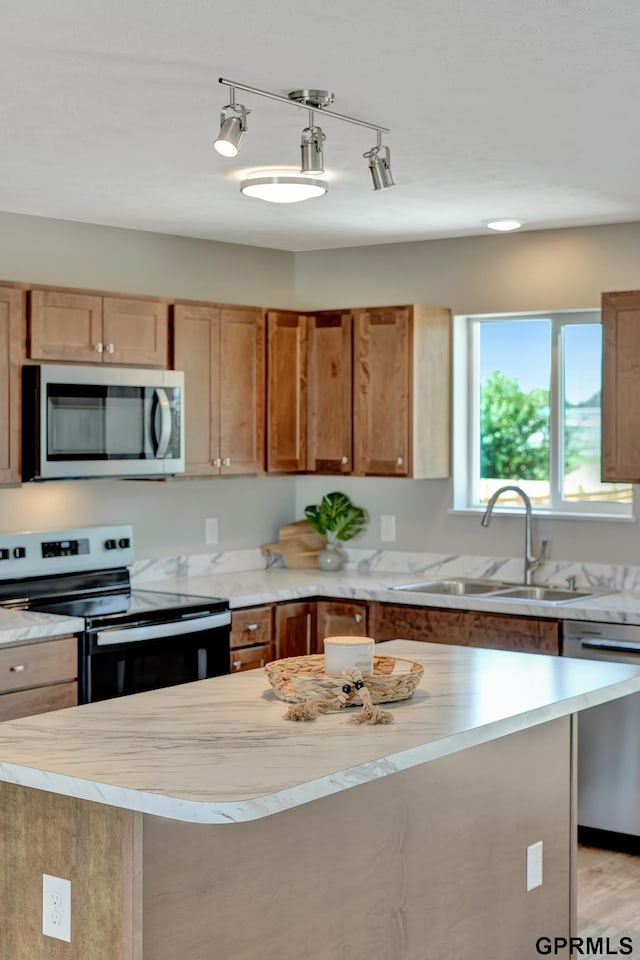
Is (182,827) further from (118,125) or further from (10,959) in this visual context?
(118,125)

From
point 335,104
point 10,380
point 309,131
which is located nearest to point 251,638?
point 10,380

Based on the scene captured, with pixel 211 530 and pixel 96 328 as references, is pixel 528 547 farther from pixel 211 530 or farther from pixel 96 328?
pixel 96 328

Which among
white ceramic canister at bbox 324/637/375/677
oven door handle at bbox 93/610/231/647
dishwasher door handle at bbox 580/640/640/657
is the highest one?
white ceramic canister at bbox 324/637/375/677

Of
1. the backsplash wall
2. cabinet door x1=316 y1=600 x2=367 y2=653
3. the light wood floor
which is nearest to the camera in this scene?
the light wood floor

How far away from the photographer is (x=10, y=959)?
241 centimetres

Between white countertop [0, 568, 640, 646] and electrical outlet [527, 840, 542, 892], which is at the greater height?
white countertop [0, 568, 640, 646]

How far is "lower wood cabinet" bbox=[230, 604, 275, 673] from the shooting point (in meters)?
4.98

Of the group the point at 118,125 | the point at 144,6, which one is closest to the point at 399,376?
the point at 118,125

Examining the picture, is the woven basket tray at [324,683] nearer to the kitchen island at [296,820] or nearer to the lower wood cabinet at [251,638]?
the kitchen island at [296,820]

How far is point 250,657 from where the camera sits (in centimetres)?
505

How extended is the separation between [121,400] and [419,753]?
269 cm

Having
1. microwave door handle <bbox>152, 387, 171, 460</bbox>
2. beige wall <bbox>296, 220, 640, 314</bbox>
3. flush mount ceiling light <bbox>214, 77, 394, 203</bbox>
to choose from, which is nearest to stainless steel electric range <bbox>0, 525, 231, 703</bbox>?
microwave door handle <bbox>152, 387, 171, 460</bbox>

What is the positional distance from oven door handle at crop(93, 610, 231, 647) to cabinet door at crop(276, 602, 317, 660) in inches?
13.8

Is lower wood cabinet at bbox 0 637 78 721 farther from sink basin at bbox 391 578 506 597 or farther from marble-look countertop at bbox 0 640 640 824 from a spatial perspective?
sink basin at bbox 391 578 506 597
